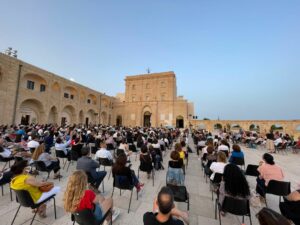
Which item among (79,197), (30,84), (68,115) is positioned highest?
(30,84)

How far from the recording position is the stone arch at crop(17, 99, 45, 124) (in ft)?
62.4

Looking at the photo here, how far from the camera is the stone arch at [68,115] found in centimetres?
2558

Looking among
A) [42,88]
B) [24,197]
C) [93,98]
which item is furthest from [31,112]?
[24,197]

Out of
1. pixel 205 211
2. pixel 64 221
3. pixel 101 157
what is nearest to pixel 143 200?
pixel 205 211

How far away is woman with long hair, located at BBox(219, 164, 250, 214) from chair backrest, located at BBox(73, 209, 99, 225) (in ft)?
7.44

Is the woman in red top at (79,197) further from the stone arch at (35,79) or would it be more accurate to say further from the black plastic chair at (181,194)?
the stone arch at (35,79)

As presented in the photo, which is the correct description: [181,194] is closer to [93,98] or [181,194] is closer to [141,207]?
[141,207]

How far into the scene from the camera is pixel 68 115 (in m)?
26.8

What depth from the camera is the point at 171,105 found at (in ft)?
114

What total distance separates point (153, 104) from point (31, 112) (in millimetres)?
23684

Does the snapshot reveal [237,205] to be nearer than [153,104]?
Yes

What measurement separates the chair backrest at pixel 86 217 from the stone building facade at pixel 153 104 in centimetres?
3198

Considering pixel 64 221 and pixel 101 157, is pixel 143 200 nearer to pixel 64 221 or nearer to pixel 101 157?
pixel 64 221

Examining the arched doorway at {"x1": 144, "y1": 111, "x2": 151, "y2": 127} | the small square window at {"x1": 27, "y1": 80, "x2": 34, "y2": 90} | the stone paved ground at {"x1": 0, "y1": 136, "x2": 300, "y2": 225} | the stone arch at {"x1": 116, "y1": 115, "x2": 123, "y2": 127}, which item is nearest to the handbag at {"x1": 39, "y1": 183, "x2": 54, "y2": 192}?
the stone paved ground at {"x1": 0, "y1": 136, "x2": 300, "y2": 225}
